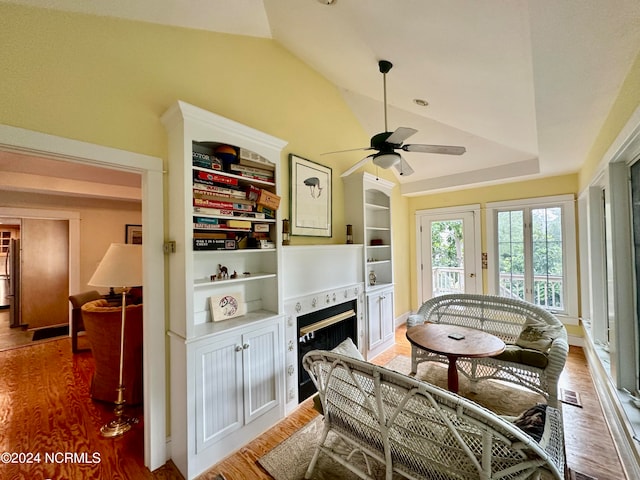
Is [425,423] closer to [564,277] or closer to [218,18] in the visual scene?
[218,18]

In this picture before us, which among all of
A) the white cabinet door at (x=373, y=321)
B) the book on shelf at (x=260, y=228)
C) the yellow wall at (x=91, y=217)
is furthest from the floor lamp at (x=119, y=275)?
the yellow wall at (x=91, y=217)

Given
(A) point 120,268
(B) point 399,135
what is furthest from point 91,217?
(B) point 399,135

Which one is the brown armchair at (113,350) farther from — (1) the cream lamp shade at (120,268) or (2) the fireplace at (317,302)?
(2) the fireplace at (317,302)

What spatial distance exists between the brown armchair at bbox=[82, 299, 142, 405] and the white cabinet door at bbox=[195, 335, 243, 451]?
43.6 inches

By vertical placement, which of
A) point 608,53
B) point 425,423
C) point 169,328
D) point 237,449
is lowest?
point 237,449

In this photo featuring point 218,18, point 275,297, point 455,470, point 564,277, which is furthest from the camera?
point 564,277

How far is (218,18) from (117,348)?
9.96 feet

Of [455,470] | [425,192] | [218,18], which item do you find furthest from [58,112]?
[425,192]

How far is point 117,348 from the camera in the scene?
2.50 meters

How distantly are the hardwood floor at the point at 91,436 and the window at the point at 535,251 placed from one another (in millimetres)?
1130

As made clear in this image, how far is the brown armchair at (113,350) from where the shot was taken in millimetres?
2451

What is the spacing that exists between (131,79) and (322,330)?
2687 mm

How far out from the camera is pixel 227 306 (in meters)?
2.20

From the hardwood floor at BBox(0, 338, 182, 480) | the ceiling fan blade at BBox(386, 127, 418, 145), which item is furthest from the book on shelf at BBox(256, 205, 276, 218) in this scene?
the hardwood floor at BBox(0, 338, 182, 480)
